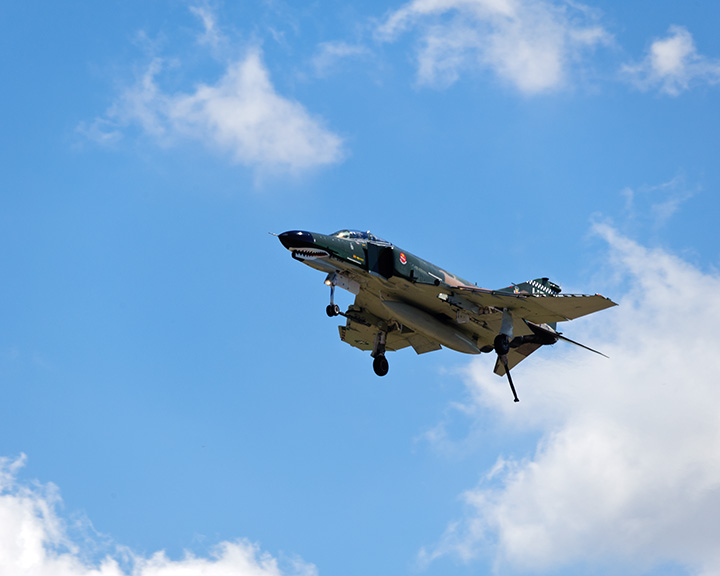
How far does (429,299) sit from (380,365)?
541 cm

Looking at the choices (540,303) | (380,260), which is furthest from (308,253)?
(540,303)

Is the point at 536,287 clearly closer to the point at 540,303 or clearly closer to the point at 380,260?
the point at 540,303

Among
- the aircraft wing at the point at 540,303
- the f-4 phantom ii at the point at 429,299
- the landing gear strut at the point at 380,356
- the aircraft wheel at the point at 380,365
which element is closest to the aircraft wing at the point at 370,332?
the f-4 phantom ii at the point at 429,299

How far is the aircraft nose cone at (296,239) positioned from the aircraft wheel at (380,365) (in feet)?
30.6

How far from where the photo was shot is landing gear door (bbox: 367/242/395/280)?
4309 centimetres

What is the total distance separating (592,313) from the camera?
1711 inches

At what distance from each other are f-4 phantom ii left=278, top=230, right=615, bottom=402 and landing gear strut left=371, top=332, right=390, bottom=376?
6 cm

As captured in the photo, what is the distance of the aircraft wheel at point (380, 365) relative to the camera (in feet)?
159

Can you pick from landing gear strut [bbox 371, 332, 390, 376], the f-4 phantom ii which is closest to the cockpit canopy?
the f-4 phantom ii

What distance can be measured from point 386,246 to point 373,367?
769cm

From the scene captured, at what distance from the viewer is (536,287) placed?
44.9 m

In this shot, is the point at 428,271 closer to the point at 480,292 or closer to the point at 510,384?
the point at 480,292

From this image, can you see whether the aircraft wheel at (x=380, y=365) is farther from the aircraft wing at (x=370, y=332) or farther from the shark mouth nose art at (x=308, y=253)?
the shark mouth nose art at (x=308, y=253)

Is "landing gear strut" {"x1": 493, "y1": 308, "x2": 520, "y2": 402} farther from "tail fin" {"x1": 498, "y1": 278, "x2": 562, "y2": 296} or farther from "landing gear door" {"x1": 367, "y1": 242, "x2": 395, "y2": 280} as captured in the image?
"landing gear door" {"x1": 367, "y1": 242, "x2": 395, "y2": 280}
